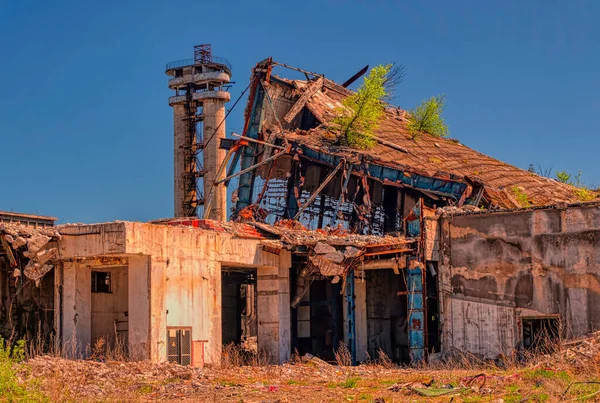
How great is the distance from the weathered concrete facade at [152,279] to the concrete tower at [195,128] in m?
39.2

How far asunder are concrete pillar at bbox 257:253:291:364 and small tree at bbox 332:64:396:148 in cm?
730

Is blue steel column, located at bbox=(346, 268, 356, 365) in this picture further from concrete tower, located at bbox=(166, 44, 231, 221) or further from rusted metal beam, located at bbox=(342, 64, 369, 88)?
concrete tower, located at bbox=(166, 44, 231, 221)

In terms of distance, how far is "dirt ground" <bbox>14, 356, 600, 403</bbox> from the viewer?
49.0 feet

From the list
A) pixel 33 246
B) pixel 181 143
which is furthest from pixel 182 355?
pixel 181 143

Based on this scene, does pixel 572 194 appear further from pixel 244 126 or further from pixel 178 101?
pixel 178 101

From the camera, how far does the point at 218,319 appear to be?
78.9 ft

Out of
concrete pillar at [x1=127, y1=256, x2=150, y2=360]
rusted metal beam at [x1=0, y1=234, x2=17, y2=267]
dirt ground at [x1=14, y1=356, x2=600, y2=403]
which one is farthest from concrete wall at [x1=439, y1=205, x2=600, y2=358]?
rusted metal beam at [x1=0, y1=234, x2=17, y2=267]

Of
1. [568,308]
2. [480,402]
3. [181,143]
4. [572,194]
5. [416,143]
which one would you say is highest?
[181,143]

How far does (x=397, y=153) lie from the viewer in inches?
1256

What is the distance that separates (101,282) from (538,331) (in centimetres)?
1217

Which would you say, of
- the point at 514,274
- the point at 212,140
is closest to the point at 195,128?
the point at 212,140

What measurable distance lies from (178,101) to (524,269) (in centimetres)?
4567

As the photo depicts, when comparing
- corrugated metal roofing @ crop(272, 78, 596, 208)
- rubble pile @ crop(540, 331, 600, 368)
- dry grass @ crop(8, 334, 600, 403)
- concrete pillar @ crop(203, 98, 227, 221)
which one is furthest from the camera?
concrete pillar @ crop(203, 98, 227, 221)

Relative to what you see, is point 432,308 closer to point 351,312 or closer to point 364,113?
point 351,312
